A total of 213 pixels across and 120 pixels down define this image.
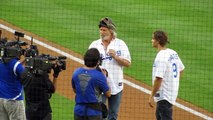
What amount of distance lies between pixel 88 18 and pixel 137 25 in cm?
117

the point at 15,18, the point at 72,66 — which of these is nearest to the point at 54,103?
the point at 72,66

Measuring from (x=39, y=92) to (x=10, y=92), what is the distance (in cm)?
38

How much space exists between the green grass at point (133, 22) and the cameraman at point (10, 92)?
16.3 ft

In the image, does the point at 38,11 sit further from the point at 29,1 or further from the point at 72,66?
the point at 72,66

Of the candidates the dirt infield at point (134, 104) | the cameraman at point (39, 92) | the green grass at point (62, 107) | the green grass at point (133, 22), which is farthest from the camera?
the green grass at point (133, 22)

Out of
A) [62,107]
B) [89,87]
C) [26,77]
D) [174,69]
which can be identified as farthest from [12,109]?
[62,107]

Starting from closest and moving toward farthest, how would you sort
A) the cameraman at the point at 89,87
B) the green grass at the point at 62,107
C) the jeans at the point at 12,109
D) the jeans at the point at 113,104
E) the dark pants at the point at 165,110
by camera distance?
the cameraman at the point at 89,87, the jeans at the point at 12,109, the dark pants at the point at 165,110, the jeans at the point at 113,104, the green grass at the point at 62,107

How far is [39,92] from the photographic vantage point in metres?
8.59

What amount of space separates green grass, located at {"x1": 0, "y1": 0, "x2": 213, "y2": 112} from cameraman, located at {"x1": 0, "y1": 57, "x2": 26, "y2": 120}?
16.3 ft

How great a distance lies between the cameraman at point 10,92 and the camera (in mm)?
8477

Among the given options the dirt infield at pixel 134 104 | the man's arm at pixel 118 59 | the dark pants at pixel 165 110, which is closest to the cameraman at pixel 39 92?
the man's arm at pixel 118 59

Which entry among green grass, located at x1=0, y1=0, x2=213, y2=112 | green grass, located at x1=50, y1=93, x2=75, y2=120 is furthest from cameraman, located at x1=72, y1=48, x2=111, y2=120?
green grass, located at x1=0, y1=0, x2=213, y2=112

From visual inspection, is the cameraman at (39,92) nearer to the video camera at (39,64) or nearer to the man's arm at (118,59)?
the video camera at (39,64)

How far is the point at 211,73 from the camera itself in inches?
517
